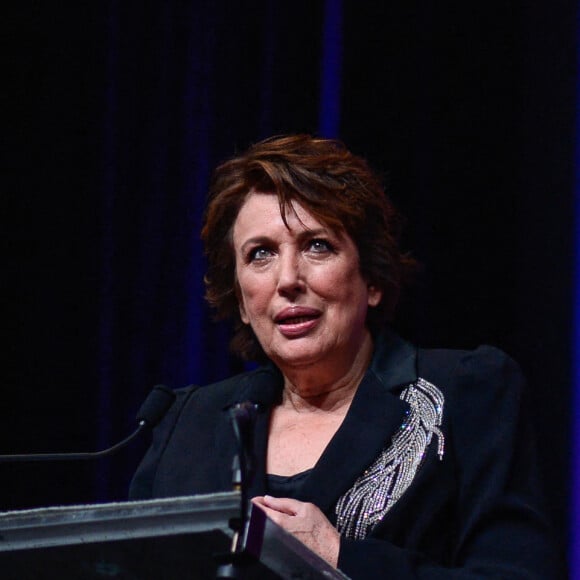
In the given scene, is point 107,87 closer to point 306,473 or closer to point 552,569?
point 306,473

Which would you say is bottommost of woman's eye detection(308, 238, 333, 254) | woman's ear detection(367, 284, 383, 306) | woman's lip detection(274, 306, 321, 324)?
woman's lip detection(274, 306, 321, 324)

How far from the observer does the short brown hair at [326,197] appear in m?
2.22

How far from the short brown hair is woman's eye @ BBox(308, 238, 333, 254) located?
0.04m

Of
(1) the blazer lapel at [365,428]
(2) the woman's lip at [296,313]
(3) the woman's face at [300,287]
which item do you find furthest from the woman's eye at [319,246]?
(1) the blazer lapel at [365,428]

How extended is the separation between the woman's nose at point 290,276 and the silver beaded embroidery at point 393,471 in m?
0.33

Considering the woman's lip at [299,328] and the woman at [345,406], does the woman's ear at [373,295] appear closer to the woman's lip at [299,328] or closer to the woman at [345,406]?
the woman at [345,406]

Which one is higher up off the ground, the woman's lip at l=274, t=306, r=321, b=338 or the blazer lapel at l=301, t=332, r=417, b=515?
the woman's lip at l=274, t=306, r=321, b=338

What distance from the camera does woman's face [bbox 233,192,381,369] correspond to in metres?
2.16

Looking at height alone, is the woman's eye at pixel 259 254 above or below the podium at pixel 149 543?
above

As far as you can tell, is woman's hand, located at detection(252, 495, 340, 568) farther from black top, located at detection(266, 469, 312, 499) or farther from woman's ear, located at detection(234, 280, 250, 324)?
woman's ear, located at detection(234, 280, 250, 324)

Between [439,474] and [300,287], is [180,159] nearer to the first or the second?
[300,287]

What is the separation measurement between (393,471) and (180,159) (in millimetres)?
1597

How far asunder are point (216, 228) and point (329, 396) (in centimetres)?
49

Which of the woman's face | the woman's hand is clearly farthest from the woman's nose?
the woman's hand
